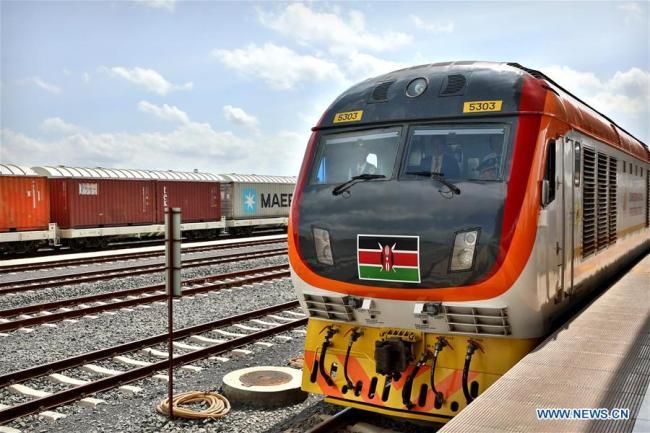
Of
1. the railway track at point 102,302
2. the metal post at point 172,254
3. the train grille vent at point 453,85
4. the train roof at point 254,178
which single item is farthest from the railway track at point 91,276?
the train roof at point 254,178

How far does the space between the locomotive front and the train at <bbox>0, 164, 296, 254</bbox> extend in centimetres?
2167

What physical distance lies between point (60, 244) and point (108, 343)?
724 inches

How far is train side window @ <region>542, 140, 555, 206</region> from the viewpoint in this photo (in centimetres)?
537

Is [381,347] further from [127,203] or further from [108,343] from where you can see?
[127,203]

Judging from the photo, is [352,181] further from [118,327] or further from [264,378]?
[118,327]

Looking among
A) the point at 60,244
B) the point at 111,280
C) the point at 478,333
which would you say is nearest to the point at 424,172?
the point at 478,333

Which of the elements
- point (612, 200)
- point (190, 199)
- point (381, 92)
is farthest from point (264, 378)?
point (190, 199)

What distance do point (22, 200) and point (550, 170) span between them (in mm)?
23623

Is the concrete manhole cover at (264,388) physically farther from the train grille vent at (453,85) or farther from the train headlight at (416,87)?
the train grille vent at (453,85)

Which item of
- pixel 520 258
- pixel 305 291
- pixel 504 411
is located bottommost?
pixel 504 411

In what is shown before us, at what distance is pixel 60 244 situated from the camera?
26.1 m

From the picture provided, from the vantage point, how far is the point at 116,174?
2869 centimetres

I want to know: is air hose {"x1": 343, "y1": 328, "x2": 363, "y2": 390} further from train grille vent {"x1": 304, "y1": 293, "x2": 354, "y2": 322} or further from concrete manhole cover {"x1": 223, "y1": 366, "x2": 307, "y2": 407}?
concrete manhole cover {"x1": 223, "y1": 366, "x2": 307, "y2": 407}

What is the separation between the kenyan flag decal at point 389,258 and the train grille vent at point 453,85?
58.6 inches
